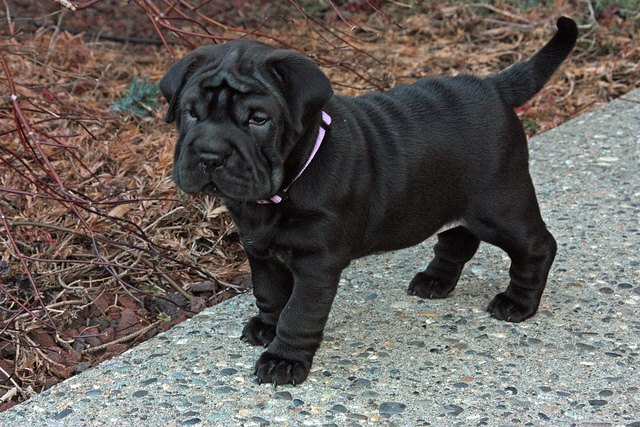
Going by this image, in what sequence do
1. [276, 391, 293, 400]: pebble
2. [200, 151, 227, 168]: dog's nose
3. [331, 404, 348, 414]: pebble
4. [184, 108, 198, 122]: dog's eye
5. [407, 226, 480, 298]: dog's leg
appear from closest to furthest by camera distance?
1. [200, 151, 227, 168]: dog's nose
2. [184, 108, 198, 122]: dog's eye
3. [331, 404, 348, 414]: pebble
4. [276, 391, 293, 400]: pebble
5. [407, 226, 480, 298]: dog's leg

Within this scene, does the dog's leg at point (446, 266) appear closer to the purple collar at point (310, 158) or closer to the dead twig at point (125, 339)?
the purple collar at point (310, 158)

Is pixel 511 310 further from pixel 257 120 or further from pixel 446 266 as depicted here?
pixel 257 120

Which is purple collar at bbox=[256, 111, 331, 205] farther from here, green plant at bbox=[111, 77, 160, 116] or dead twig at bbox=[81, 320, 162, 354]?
green plant at bbox=[111, 77, 160, 116]

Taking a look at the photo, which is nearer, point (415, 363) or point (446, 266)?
point (415, 363)

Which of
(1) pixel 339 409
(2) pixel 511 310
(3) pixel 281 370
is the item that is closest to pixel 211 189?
(3) pixel 281 370

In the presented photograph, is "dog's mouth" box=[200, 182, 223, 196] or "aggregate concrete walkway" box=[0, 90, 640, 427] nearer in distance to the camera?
"dog's mouth" box=[200, 182, 223, 196]

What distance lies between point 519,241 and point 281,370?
1.14m

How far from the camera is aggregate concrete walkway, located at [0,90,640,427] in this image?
3516mm

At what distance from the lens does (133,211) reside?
5.17m

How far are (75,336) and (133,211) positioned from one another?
4.07 ft

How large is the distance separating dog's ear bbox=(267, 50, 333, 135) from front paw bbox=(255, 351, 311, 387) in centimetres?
91

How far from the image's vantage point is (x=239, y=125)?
11.0ft

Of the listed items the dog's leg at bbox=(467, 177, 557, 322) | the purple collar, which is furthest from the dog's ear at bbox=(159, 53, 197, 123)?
the dog's leg at bbox=(467, 177, 557, 322)

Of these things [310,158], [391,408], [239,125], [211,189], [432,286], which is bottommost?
[391,408]
